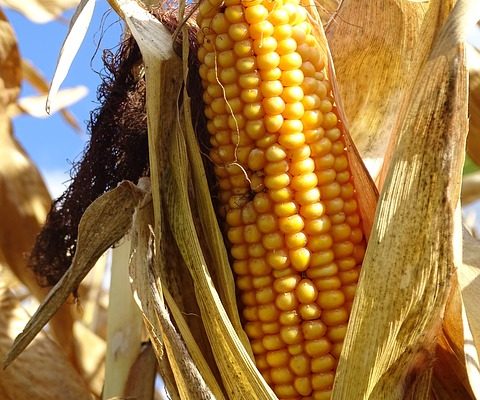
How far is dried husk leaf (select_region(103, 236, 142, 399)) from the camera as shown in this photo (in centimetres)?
203

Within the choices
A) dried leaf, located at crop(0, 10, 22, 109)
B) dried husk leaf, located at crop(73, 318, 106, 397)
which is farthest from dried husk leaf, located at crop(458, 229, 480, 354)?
dried leaf, located at crop(0, 10, 22, 109)

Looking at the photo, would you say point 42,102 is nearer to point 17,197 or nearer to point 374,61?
point 17,197

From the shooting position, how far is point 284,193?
1.43 metres

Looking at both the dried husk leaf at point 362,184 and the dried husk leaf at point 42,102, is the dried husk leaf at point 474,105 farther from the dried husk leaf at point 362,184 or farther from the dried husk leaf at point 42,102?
the dried husk leaf at point 42,102

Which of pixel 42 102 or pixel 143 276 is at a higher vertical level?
pixel 42 102

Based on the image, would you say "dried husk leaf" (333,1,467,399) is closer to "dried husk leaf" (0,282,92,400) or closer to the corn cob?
the corn cob

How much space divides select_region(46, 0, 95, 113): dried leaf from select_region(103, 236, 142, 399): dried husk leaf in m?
0.60

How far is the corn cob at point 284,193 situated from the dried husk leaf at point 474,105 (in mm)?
706

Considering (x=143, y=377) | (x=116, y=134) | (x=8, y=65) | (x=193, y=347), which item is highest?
(x=8, y=65)

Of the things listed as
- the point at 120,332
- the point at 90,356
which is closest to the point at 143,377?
the point at 120,332

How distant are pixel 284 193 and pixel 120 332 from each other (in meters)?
0.85

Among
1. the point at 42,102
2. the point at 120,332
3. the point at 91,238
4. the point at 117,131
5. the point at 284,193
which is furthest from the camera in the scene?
the point at 42,102

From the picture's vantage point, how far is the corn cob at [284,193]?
4.66 ft

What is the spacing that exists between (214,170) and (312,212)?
21 cm
